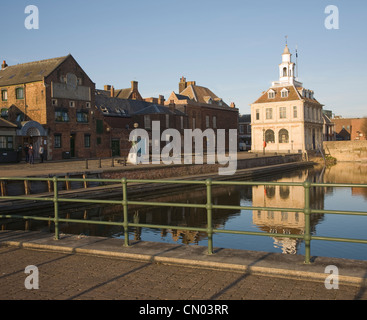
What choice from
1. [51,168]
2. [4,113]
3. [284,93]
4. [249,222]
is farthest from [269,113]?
[249,222]

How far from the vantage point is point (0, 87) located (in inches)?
1574

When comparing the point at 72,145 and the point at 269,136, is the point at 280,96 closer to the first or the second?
the point at 269,136

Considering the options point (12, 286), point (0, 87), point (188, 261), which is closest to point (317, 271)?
point (188, 261)

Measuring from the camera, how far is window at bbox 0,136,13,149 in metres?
33.1

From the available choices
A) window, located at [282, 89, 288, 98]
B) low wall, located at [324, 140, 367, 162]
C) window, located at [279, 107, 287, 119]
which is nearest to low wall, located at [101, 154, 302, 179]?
window, located at [279, 107, 287, 119]

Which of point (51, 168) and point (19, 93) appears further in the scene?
point (19, 93)

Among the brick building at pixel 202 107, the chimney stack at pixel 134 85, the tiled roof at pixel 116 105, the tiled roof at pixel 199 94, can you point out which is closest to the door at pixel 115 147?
the tiled roof at pixel 116 105

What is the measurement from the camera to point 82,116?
41062mm

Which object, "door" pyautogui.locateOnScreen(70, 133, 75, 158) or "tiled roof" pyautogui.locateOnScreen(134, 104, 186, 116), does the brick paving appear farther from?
"tiled roof" pyautogui.locateOnScreen(134, 104, 186, 116)

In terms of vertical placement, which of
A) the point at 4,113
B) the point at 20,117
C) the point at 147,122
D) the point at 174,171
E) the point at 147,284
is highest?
the point at 4,113

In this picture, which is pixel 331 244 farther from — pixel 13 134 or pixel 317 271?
pixel 13 134

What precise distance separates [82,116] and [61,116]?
290 centimetres

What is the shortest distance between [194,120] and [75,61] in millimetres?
26063

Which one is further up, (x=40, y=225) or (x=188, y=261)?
(x=188, y=261)
